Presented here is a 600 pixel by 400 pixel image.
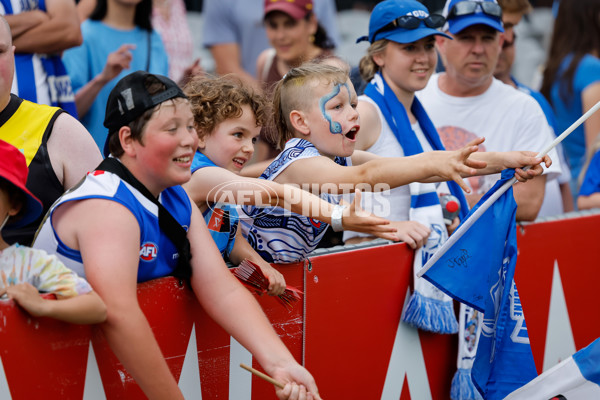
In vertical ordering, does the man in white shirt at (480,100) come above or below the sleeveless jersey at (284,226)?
above

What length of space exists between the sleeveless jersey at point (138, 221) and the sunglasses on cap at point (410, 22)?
1771mm

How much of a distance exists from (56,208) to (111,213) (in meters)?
0.20

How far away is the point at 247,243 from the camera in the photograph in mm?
3262

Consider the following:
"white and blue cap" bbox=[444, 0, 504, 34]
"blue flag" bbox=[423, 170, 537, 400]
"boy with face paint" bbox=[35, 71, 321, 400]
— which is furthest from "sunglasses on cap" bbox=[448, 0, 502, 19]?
"boy with face paint" bbox=[35, 71, 321, 400]

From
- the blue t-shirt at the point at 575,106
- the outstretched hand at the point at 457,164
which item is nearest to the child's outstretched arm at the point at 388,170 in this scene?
the outstretched hand at the point at 457,164

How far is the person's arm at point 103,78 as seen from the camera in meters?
4.50

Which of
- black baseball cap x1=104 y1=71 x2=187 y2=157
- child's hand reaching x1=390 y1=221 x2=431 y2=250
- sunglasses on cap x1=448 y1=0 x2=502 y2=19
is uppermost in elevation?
sunglasses on cap x1=448 y1=0 x2=502 y2=19

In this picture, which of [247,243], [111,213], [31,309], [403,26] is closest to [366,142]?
[403,26]

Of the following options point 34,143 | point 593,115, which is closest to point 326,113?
point 34,143

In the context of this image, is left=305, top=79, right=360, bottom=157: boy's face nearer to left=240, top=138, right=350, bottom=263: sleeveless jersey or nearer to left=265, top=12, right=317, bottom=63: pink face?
left=240, top=138, right=350, bottom=263: sleeveless jersey

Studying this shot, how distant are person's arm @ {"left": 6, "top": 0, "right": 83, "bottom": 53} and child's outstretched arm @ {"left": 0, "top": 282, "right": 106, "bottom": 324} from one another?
1818 mm

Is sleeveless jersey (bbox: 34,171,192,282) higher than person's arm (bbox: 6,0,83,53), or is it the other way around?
person's arm (bbox: 6,0,83,53)

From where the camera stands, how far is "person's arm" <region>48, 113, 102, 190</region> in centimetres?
301

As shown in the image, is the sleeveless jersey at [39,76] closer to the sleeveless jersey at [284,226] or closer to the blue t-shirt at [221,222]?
the blue t-shirt at [221,222]
